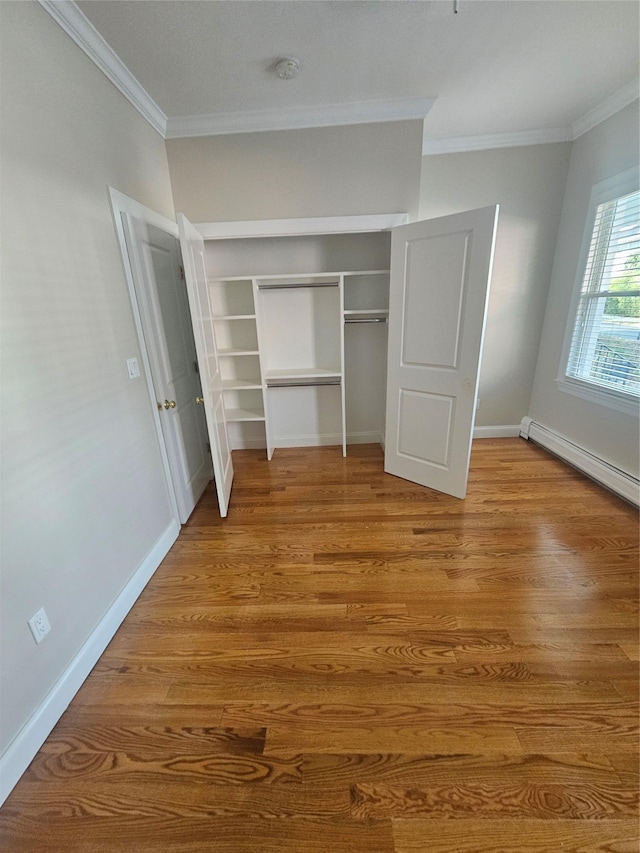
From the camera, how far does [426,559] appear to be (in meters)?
1.93

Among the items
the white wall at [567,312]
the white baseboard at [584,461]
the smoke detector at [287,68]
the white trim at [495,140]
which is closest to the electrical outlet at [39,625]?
the smoke detector at [287,68]

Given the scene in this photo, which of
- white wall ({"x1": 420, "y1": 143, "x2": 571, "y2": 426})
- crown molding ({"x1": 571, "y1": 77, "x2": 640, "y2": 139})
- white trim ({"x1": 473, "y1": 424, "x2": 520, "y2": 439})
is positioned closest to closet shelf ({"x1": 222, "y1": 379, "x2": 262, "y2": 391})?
white wall ({"x1": 420, "y1": 143, "x2": 571, "y2": 426})

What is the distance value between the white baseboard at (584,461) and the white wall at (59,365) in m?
3.37

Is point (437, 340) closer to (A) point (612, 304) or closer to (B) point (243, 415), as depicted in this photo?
(A) point (612, 304)

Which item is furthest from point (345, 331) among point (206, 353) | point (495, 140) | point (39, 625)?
point (39, 625)

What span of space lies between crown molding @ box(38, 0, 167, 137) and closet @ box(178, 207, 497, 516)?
719 mm

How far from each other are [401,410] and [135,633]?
90.1 inches

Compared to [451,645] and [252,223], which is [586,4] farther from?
[451,645]

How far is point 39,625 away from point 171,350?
167 centimetres

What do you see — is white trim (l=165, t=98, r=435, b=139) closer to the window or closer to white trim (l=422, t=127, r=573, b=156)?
white trim (l=422, t=127, r=573, b=156)

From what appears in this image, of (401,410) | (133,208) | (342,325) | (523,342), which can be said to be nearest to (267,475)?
(401,410)

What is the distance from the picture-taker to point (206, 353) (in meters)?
→ 2.20

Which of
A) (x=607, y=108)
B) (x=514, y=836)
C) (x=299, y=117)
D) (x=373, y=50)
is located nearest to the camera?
(x=514, y=836)

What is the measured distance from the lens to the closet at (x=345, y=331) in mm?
2170
